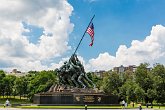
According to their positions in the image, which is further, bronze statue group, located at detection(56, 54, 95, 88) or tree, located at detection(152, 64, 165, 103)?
tree, located at detection(152, 64, 165, 103)

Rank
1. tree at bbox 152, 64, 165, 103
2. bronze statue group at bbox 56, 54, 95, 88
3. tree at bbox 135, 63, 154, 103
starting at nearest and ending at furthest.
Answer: bronze statue group at bbox 56, 54, 95, 88 → tree at bbox 152, 64, 165, 103 → tree at bbox 135, 63, 154, 103

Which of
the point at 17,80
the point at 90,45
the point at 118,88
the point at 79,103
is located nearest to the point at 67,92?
the point at 79,103

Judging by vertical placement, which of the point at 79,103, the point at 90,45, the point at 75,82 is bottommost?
the point at 79,103

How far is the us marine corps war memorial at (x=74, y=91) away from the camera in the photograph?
49188mm

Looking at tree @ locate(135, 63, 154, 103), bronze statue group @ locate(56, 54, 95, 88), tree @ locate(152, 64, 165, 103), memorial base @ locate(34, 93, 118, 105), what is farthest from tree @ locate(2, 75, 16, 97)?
memorial base @ locate(34, 93, 118, 105)

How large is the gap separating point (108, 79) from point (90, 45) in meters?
39.4

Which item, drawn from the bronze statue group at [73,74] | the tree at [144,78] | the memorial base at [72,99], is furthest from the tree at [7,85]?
the memorial base at [72,99]

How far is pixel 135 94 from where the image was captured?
78250 mm

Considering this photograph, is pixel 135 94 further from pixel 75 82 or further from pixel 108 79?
pixel 75 82

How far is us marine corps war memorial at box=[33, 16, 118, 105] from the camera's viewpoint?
49.2 m

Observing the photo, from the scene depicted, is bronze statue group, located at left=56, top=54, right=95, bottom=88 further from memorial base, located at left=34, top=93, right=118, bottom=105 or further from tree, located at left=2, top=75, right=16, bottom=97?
tree, located at left=2, top=75, right=16, bottom=97

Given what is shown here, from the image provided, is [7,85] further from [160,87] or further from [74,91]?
[74,91]

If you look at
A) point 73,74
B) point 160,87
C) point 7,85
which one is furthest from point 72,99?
point 7,85

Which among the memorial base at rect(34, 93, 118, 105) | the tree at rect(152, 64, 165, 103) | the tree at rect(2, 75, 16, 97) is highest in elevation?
the tree at rect(2, 75, 16, 97)
